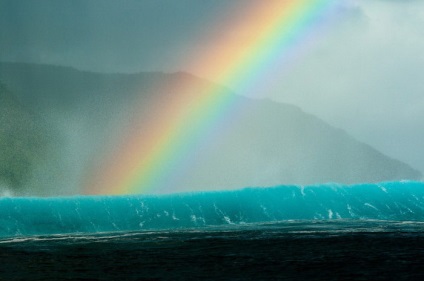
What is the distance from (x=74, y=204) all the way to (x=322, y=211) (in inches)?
1878

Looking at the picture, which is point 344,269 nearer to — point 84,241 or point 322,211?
point 84,241

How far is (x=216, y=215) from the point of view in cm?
12925

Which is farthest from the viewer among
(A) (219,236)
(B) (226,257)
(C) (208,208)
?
(C) (208,208)

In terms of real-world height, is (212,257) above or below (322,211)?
below

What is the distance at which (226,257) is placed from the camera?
66.2 m

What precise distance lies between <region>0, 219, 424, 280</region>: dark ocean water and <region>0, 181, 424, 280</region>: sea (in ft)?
0.32

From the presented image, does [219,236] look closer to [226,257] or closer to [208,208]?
[226,257]

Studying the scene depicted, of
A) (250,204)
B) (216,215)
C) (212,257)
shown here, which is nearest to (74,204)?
(216,215)

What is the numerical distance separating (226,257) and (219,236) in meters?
27.2

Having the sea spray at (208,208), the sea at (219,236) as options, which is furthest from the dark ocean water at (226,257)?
the sea spray at (208,208)

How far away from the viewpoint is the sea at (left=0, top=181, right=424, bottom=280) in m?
57.3

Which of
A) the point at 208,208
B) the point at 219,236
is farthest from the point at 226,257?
the point at 208,208

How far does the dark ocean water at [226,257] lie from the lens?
5491 cm

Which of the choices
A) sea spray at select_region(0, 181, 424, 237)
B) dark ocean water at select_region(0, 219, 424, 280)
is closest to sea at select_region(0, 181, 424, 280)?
dark ocean water at select_region(0, 219, 424, 280)
